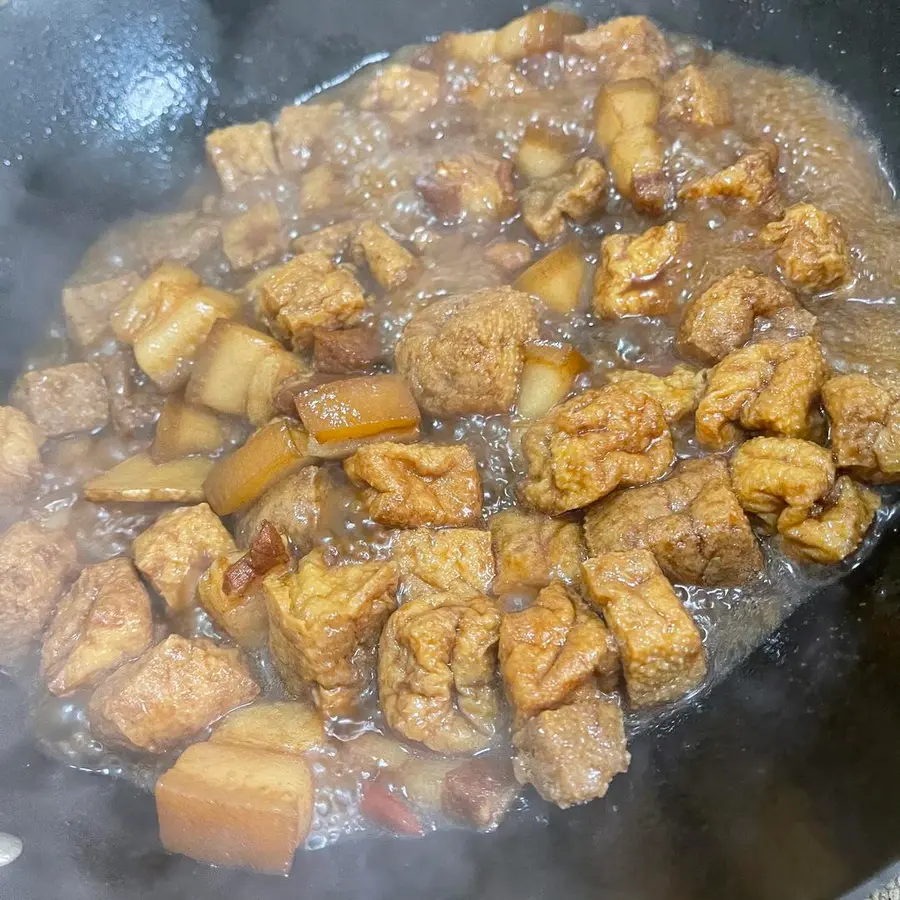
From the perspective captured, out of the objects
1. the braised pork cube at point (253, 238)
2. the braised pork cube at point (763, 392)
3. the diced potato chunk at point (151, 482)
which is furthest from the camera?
the braised pork cube at point (253, 238)

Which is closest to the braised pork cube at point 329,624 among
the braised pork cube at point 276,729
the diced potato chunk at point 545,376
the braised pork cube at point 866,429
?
the braised pork cube at point 276,729

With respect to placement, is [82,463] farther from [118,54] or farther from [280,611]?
[118,54]

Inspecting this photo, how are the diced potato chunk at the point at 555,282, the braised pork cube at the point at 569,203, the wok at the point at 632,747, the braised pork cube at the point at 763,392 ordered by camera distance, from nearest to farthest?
the wok at the point at 632,747, the braised pork cube at the point at 763,392, the diced potato chunk at the point at 555,282, the braised pork cube at the point at 569,203

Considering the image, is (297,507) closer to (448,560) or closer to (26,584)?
(448,560)

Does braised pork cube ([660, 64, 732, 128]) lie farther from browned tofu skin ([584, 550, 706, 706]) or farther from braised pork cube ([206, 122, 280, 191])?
browned tofu skin ([584, 550, 706, 706])

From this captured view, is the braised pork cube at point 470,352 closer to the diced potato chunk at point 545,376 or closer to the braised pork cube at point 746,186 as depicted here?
the diced potato chunk at point 545,376

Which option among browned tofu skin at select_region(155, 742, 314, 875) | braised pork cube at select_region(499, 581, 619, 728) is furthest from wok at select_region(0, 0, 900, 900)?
braised pork cube at select_region(499, 581, 619, 728)
